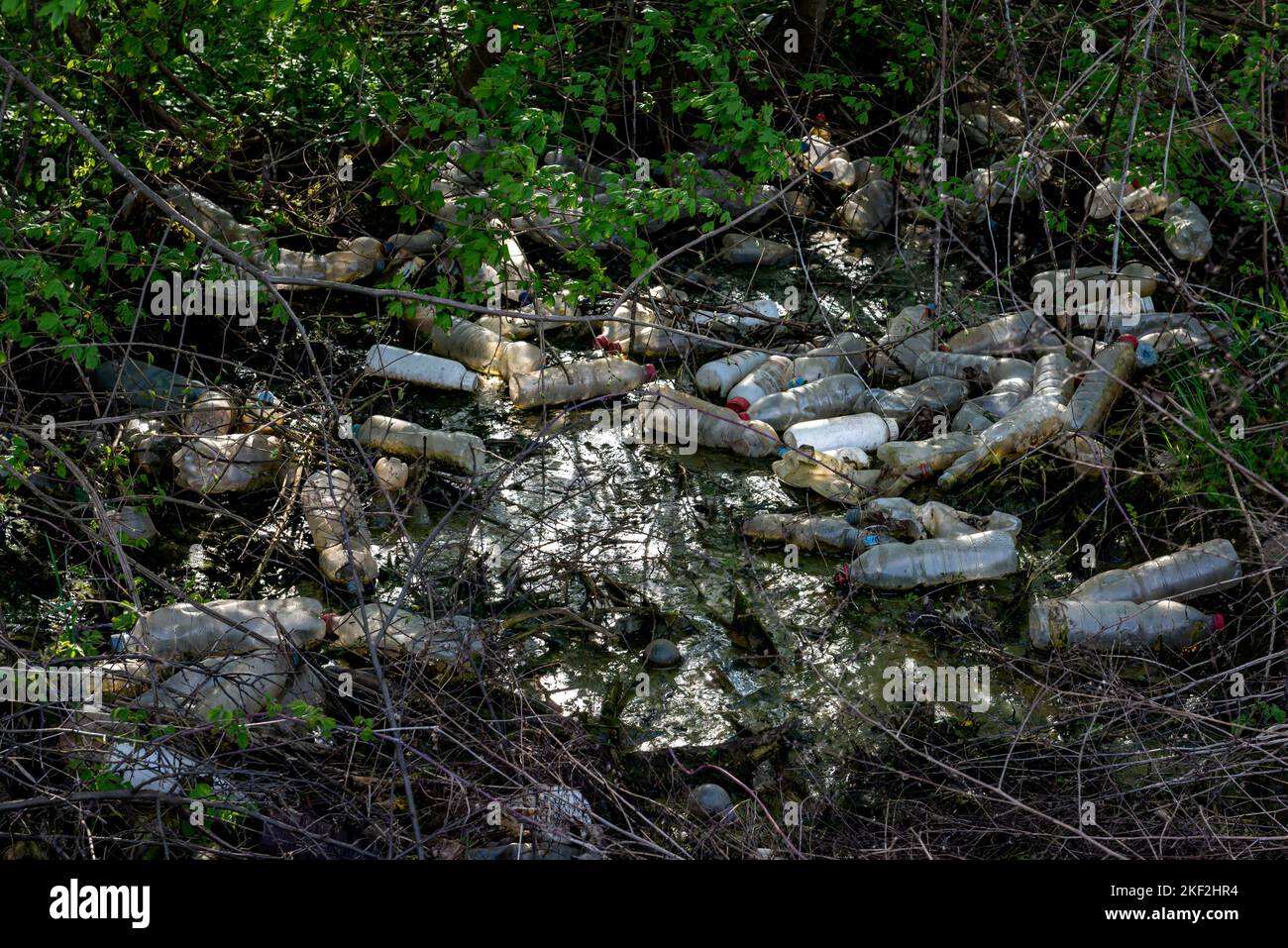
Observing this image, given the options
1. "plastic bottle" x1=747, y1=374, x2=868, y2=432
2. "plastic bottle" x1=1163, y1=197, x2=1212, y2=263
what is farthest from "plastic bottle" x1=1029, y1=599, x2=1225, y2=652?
"plastic bottle" x1=1163, y1=197, x2=1212, y2=263

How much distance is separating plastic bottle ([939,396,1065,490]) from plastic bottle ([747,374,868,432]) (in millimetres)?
644

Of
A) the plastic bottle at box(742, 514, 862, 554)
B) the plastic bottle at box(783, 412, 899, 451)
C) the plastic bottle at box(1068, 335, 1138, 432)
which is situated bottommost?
the plastic bottle at box(742, 514, 862, 554)

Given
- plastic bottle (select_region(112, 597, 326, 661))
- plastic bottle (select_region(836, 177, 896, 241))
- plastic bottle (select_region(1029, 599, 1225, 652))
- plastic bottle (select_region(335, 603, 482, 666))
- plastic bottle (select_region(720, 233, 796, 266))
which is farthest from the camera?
plastic bottle (select_region(836, 177, 896, 241))

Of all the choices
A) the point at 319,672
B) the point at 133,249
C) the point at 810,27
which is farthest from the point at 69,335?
the point at 810,27

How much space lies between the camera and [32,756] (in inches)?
127

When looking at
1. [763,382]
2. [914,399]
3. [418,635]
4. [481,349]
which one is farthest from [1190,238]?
[418,635]

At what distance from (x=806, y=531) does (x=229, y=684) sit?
2.34m

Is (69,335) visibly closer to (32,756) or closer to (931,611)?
(32,756)

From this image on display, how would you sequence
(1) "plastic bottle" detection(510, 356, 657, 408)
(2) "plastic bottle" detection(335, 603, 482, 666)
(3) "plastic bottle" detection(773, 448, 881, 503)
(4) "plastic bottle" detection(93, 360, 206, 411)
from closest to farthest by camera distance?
(2) "plastic bottle" detection(335, 603, 482, 666)
(3) "plastic bottle" detection(773, 448, 881, 503)
(4) "plastic bottle" detection(93, 360, 206, 411)
(1) "plastic bottle" detection(510, 356, 657, 408)

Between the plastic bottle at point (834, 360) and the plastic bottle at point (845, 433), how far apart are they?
42 centimetres

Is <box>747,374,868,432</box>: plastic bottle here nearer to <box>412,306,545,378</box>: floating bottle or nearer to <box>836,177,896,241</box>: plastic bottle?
<box>412,306,545,378</box>: floating bottle

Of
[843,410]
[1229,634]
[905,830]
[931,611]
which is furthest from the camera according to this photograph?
[843,410]

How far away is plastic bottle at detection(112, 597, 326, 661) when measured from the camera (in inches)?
157

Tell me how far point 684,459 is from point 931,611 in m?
1.44
